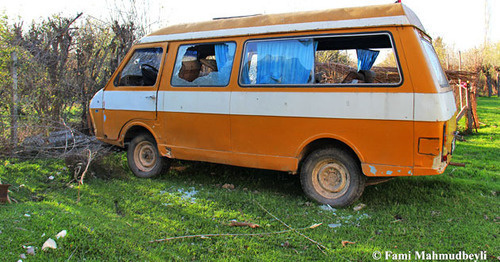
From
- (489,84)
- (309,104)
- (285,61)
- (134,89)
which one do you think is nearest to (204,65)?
(134,89)

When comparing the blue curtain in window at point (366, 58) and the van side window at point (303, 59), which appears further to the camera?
the blue curtain in window at point (366, 58)

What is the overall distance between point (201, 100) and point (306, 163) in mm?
1894

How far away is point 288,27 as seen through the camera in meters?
5.22

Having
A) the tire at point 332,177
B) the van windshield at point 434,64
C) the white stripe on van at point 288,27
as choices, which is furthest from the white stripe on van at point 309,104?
the white stripe on van at point 288,27

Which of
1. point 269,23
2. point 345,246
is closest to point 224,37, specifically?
point 269,23

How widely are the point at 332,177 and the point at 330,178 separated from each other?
3cm

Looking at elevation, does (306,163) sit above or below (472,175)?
→ above

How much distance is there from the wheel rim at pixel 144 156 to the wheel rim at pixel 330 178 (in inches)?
120

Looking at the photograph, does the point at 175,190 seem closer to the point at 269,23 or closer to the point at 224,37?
the point at 224,37

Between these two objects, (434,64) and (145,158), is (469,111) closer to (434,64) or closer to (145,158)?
(434,64)

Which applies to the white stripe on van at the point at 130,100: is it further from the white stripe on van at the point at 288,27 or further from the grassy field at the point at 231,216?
the grassy field at the point at 231,216

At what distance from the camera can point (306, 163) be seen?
17.3 feet

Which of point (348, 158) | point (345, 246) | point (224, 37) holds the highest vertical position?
point (224, 37)

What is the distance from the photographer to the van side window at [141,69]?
253 inches
